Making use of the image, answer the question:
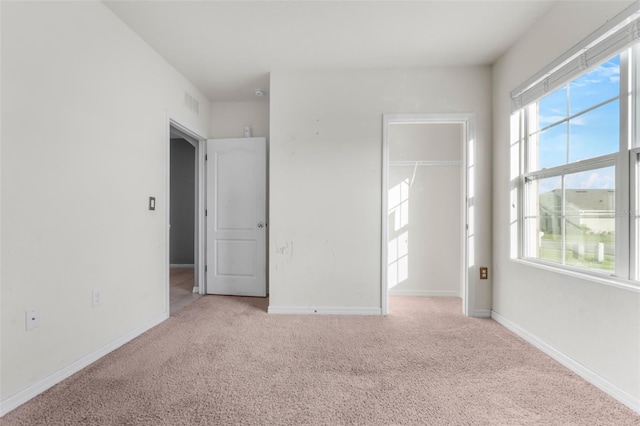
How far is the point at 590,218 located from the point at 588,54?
3.41 ft

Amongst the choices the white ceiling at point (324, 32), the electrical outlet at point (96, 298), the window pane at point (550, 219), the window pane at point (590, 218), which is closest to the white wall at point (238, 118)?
the white ceiling at point (324, 32)

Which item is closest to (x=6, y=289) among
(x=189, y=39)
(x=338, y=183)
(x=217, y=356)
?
(x=217, y=356)

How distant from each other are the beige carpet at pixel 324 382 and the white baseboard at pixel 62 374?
5cm

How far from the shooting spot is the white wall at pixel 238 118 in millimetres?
3713

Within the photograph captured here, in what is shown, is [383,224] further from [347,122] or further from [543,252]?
[543,252]

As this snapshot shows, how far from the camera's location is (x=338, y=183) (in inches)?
115

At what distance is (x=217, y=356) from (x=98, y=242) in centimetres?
119

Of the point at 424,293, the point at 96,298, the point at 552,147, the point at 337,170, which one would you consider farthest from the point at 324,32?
the point at 424,293

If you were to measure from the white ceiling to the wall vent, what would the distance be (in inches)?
9.8

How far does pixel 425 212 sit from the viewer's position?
3.67 m

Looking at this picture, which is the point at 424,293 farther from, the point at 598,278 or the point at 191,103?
the point at 191,103

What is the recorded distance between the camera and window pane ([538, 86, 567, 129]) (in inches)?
80.2

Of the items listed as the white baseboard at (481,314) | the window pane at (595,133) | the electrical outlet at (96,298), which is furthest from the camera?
the white baseboard at (481,314)

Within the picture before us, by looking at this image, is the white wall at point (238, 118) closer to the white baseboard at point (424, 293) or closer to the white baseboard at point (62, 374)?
the white baseboard at point (62, 374)
